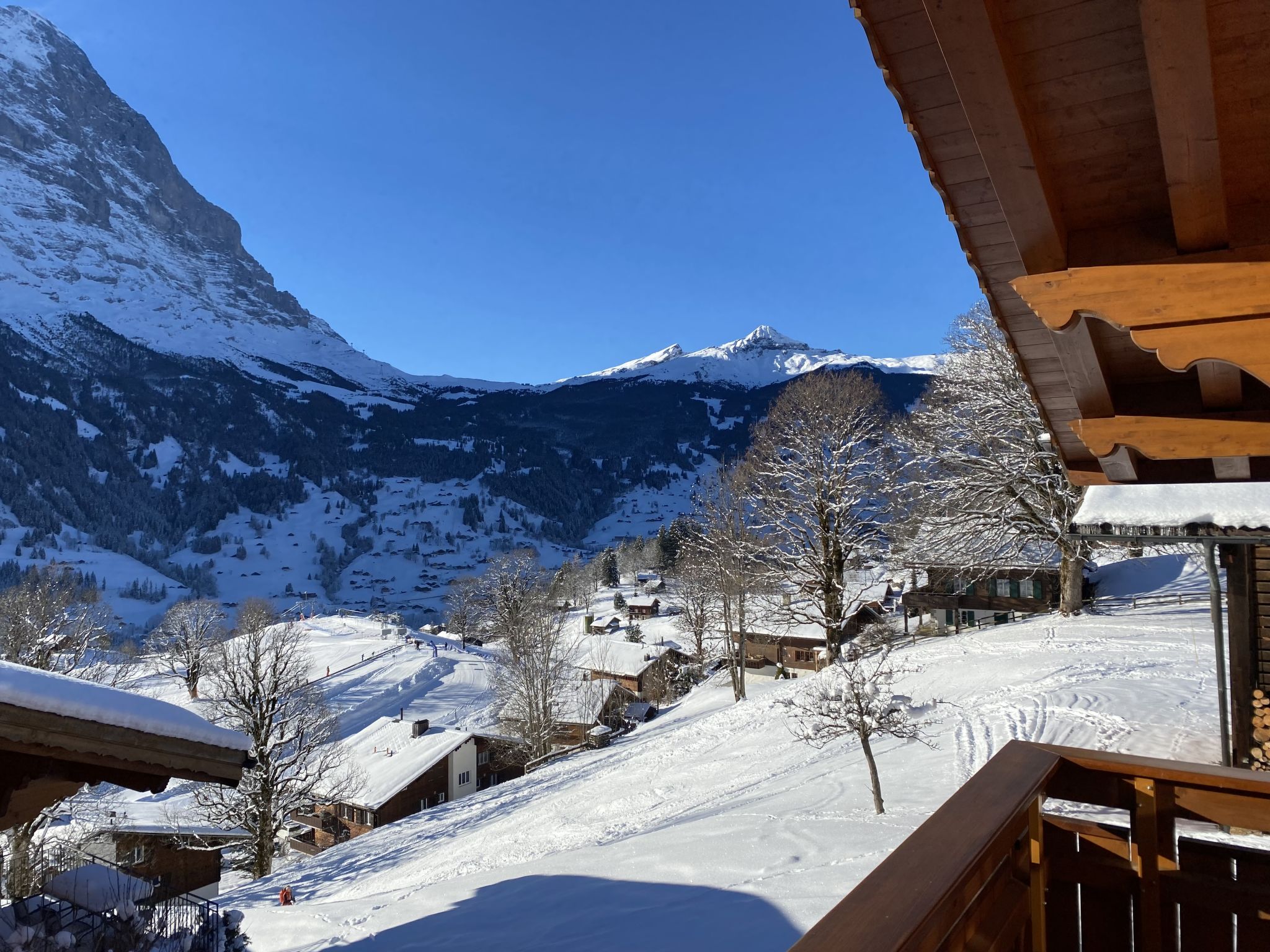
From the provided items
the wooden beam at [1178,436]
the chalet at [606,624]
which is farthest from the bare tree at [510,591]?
the wooden beam at [1178,436]

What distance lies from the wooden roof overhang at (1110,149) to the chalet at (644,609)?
68811 mm

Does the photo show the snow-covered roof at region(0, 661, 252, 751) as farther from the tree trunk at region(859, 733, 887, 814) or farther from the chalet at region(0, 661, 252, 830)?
the tree trunk at region(859, 733, 887, 814)

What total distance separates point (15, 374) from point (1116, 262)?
212 metres

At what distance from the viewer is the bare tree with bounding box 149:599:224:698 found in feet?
136

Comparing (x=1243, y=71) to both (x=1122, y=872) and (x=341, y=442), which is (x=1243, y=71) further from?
(x=341, y=442)

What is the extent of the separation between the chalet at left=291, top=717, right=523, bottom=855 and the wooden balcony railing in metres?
29.9

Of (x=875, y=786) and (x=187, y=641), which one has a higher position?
(x=875, y=786)

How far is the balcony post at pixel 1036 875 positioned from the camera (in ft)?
6.48

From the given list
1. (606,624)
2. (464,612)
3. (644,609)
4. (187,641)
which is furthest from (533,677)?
(464,612)

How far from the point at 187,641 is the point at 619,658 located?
28688 mm

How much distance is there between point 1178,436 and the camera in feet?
9.48

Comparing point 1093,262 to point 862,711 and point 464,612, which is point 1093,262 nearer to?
point 862,711

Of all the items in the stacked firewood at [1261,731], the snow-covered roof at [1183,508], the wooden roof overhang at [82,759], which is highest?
the snow-covered roof at [1183,508]

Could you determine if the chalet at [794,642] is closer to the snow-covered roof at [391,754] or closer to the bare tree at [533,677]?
the bare tree at [533,677]
